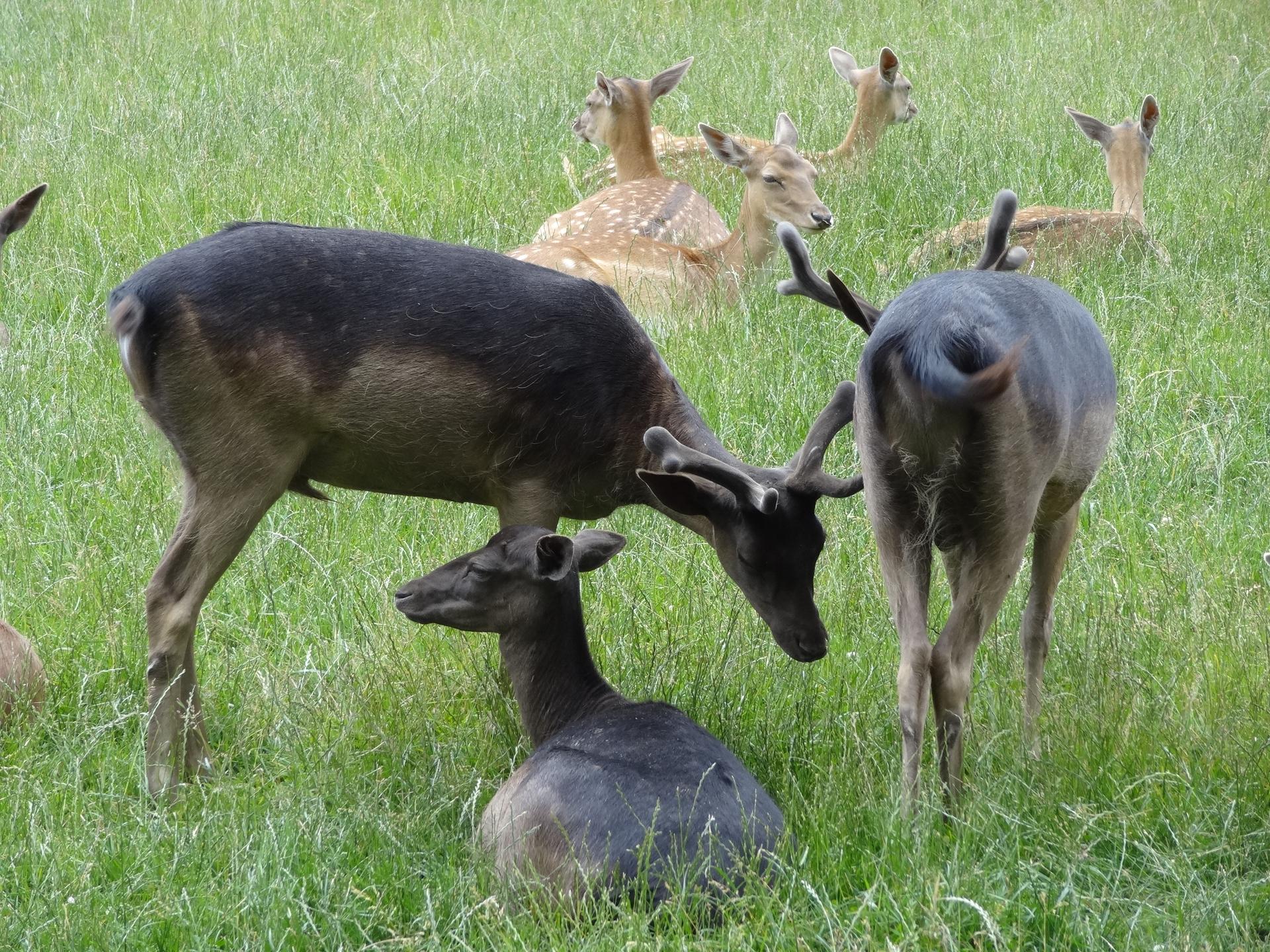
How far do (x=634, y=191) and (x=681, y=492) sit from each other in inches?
218

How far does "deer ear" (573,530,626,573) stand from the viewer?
4266 mm

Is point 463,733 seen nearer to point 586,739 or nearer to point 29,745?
point 586,739

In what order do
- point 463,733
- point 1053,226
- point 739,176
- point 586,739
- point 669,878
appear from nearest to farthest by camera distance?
point 669,878, point 586,739, point 463,733, point 1053,226, point 739,176

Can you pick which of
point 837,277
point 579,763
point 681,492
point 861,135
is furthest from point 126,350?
point 861,135

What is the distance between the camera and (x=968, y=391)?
122 inches

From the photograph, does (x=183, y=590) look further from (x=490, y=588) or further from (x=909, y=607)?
(x=909, y=607)

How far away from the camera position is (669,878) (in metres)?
3.30

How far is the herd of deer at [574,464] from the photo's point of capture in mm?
3426

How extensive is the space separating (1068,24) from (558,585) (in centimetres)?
1008

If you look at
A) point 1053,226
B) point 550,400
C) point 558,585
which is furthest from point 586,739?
point 1053,226

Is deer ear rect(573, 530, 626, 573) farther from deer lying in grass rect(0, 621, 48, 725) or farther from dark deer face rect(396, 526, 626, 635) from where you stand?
deer lying in grass rect(0, 621, 48, 725)

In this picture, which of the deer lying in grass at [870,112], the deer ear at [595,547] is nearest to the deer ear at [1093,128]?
the deer lying in grass at [870,112]

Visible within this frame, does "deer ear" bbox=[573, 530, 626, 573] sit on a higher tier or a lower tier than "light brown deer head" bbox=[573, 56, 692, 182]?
higher

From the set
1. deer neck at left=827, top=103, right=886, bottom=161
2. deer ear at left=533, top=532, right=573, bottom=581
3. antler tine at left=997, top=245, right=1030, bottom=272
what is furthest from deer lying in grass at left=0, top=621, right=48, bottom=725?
deer neck at left=827, top=103, right=886, bottom=161
